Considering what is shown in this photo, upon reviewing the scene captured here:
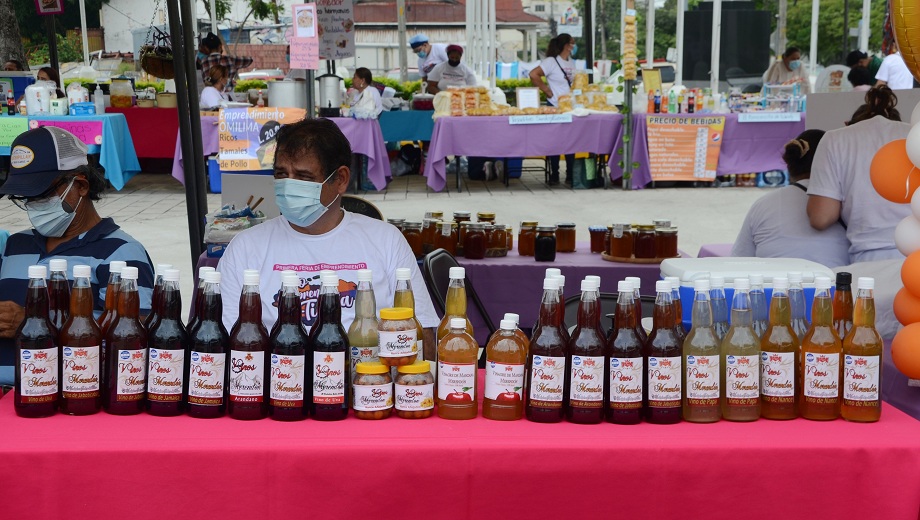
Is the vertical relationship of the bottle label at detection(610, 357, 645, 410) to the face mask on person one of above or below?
below

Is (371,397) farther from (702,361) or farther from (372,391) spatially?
(702,361)

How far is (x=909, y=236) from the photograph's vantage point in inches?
105

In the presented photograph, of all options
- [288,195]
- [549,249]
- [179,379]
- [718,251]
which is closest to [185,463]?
[179,379]

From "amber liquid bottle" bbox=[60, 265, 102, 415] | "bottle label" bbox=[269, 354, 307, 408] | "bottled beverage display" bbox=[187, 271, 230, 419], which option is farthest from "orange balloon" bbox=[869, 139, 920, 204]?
"amber liquid bottle" bbox=[60, 265, 102, 415]

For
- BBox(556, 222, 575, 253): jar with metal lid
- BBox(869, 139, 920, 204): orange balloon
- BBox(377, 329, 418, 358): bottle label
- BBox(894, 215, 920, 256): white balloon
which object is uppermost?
BBox(869, 139, 920, 204): orange balloon

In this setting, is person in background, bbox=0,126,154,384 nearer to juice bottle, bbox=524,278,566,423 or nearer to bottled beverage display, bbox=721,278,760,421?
juice bottle, bbox=524,278,566,423

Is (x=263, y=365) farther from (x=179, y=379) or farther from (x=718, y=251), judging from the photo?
(x=718, y=251)

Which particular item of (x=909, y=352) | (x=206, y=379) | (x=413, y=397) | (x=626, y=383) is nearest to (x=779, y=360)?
(x=626, y=383)

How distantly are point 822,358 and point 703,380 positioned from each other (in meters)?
0.27

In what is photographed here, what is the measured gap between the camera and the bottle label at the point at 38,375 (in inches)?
86.4

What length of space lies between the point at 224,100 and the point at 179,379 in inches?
389

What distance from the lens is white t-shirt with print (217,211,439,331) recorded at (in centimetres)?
308

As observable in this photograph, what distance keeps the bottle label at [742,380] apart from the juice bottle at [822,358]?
118mm

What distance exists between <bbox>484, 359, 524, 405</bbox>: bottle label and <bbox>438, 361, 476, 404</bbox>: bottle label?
1.7 inches
